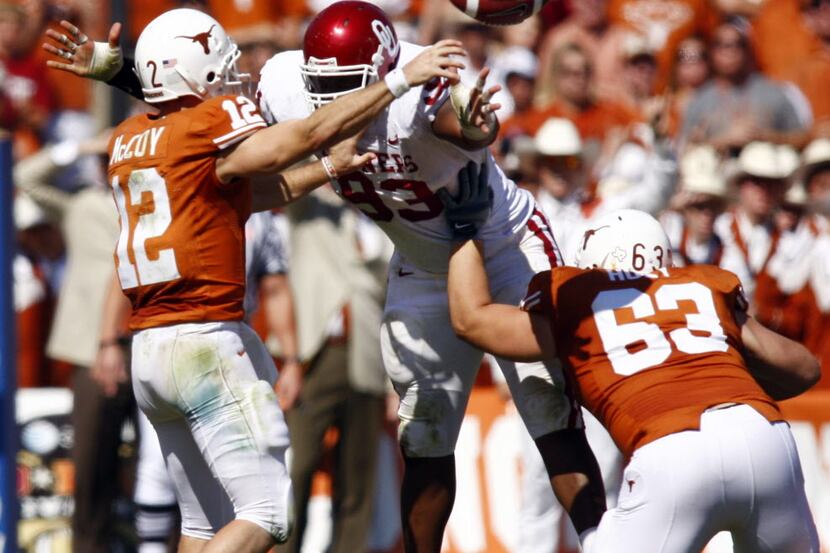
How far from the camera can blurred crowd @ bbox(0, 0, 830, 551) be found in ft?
26.5

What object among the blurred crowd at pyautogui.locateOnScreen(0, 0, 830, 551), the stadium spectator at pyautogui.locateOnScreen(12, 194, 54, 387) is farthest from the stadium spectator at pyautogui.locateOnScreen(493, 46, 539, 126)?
the stadium spectator at pyautogui.locateOnScreen(12, 194, 54, 387)

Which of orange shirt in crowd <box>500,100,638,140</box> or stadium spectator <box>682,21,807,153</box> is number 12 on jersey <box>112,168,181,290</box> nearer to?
orange shirt in crowd <box>500,100,638,140</box>

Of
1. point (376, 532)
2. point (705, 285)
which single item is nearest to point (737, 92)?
point (376, 532)

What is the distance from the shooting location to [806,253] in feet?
28.0

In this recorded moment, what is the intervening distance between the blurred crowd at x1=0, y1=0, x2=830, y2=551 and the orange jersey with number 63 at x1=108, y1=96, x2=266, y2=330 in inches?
84.0

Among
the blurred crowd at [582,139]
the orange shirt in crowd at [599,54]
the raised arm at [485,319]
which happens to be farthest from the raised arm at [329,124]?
the orange shirt in crowd at [599,54]

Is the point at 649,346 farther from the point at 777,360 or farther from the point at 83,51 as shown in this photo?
the point at 83,51

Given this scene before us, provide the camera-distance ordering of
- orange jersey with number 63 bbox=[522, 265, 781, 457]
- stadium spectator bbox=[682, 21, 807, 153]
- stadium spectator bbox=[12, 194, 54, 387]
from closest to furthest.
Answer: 1. orange jersey with number 63 bbox=[522, 265, 781, 457]
2. stadium spectator bbox=[12, 194, 54, 387]
3. stadium spectator bbox=[682, 21, 807, 153]

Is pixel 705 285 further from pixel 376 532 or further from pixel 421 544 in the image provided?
pixel 376 532

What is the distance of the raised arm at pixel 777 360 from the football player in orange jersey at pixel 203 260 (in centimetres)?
139

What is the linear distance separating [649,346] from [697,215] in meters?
3.83

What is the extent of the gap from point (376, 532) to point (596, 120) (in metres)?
2.93

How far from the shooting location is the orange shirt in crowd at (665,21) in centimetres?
1030

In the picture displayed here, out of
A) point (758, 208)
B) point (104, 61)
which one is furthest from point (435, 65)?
point (758, 208)
